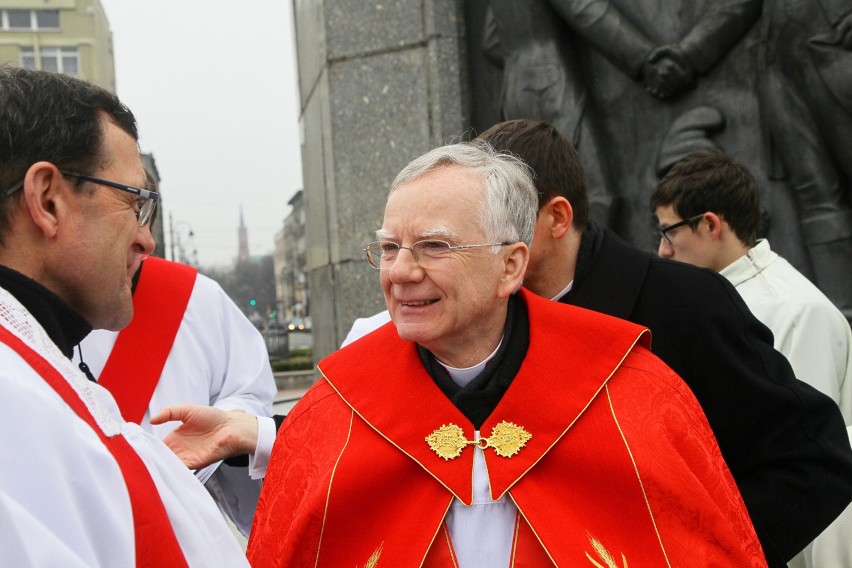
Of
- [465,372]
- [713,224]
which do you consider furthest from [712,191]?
[465,372]

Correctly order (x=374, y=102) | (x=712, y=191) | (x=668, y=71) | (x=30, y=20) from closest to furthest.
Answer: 1. (x=712, y=191)
2. (x=668, y=71)
3. (x=374, y=102)
4. (x=30, y=20)

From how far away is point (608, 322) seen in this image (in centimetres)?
243

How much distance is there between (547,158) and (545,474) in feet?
2.97

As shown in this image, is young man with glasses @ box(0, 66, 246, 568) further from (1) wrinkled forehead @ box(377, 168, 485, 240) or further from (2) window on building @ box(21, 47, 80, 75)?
(2) window on building @ box(21, 47, 80, 75)

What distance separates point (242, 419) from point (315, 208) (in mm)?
3871

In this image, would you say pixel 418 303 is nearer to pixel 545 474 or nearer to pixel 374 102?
pixel 545 474

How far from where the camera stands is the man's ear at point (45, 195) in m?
1.75

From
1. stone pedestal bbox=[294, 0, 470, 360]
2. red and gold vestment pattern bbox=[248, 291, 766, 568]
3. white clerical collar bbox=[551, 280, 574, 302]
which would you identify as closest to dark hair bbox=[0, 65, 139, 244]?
red and gold vestment pattern bbox=[248, 291, 766, 568]

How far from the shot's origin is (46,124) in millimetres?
1801

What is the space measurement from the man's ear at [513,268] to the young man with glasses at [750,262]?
1.10 m

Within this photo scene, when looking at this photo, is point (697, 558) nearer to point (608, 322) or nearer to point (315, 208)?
point (608, 322)

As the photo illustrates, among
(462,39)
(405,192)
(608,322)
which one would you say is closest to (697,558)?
(608,322)

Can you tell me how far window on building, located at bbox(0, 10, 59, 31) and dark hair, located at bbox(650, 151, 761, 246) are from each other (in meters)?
49.8

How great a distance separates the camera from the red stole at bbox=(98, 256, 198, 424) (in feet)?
11.1
